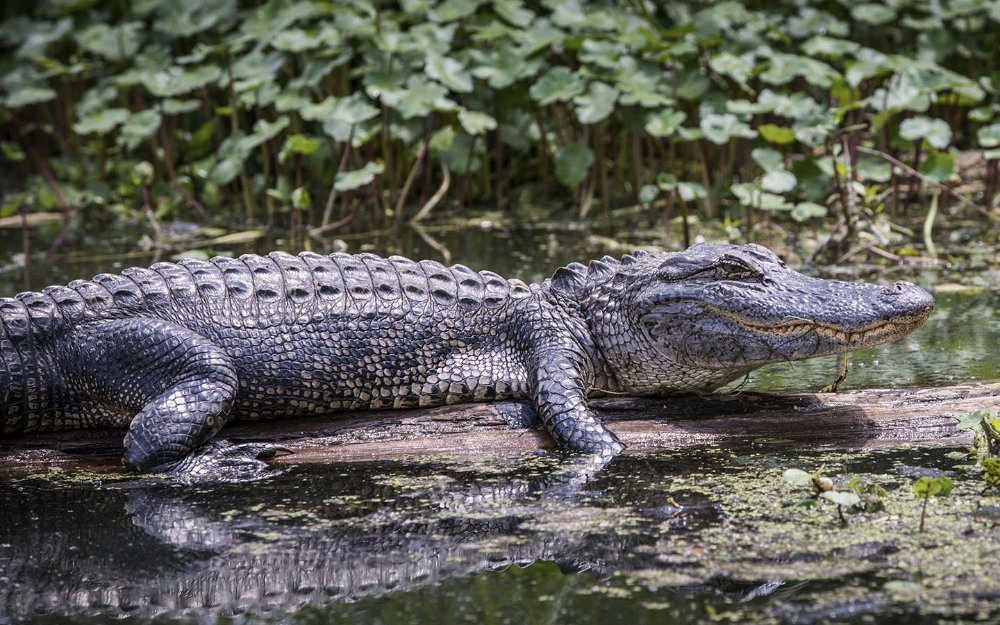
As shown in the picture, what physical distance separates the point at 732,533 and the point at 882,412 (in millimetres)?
1308

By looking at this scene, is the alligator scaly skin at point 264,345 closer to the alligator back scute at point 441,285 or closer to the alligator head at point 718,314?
the alligator back scute at point 441,285

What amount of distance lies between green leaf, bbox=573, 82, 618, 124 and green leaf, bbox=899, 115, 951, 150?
2.01 meters

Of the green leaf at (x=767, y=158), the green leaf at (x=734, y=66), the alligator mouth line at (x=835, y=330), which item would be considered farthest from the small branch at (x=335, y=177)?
the alligator mouth line at (x=835, y=330)

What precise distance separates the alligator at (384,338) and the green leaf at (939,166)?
3.71 m

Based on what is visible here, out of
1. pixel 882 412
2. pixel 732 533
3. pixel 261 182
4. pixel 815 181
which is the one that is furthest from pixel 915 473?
pixel 261 182

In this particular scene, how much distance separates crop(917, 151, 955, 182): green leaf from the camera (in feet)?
26.6

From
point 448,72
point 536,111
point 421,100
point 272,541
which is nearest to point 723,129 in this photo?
point 536,111

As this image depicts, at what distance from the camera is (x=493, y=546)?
3766 mm

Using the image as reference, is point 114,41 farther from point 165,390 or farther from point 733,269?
point 733,269

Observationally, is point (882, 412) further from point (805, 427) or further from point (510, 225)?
point (510, 225)

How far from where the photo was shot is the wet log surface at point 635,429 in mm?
4660

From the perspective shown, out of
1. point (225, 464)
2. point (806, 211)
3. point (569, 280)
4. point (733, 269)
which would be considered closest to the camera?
point (225, 464)

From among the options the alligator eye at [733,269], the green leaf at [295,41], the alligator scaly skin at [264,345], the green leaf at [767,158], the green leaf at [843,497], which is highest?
the green leaf at [295,41]

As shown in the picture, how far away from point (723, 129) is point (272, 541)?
18.1 ft
